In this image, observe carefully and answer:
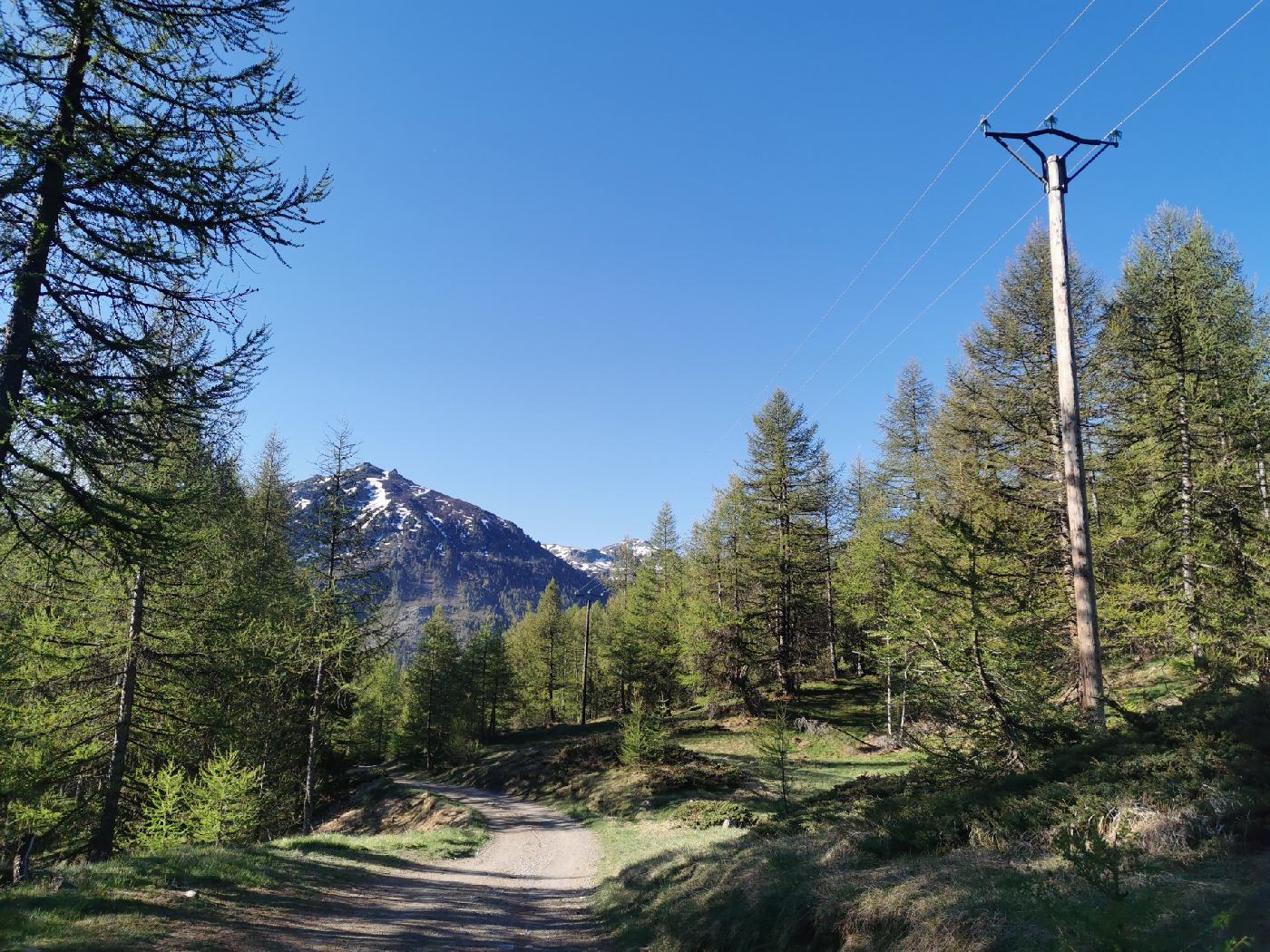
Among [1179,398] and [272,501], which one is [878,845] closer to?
[1179,398]

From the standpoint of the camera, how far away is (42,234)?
733 cm

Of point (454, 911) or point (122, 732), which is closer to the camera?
point (454, 911)

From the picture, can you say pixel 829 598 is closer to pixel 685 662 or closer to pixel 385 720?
pixel 685 662

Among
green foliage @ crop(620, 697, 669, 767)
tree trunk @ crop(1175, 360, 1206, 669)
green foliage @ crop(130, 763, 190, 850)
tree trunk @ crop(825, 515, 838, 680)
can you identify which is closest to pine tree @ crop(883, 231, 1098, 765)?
tree trunk @ crop(1175, 360, 1206, 669)

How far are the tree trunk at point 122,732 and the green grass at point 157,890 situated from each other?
3.74 meters

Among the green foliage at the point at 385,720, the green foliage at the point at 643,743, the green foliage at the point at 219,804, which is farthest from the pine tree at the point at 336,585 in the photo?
the green foliage at the point at 385,720

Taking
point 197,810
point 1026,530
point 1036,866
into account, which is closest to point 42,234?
point 1036,866

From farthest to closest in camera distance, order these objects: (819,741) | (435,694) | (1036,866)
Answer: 1. (435,694)
2. (819,741)
3. (1036,866)

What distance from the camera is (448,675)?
4953 cm

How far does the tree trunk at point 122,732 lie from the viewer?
14.2 metres

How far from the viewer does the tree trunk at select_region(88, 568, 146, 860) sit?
46.5 ft

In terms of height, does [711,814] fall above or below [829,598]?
below

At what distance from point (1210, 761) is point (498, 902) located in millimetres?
12014

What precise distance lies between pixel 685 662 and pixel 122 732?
26823 millimetres
